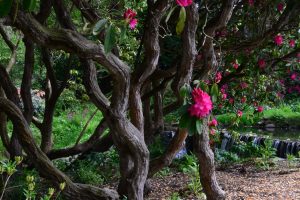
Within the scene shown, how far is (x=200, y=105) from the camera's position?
2199 mm

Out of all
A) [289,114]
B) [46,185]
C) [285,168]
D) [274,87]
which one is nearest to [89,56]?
[46,185]

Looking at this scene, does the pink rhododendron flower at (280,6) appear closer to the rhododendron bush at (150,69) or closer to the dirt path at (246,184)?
the rhododendron bush at (150,69)

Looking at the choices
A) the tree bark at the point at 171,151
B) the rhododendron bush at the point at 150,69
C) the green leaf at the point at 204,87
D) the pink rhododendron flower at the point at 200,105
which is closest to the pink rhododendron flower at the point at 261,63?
the rhododendron bush at the point at 150,69

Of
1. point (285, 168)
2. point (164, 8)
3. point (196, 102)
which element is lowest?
point (285, 168)

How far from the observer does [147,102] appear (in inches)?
199

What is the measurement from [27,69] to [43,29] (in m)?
2.47

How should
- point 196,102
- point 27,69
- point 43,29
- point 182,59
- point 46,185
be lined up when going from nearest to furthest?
point 196,102 < point 43,29 < point 182,59 < point 46,185 < point 27,69

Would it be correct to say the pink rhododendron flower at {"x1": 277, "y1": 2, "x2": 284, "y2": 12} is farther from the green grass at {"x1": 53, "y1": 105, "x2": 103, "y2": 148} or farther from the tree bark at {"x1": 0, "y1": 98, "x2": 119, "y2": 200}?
the green grass at {"x1": 53, "y1": 105, "x2": 103, "y2": 148}

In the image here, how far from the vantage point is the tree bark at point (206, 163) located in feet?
11.2

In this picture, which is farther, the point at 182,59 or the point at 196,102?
the point at 182,59

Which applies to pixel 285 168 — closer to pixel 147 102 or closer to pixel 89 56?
pixel 147 102

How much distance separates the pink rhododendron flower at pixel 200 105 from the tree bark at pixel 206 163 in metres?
1.08

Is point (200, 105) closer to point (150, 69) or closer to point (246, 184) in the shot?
point (150, 69)

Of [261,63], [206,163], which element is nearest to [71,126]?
[261,63]
